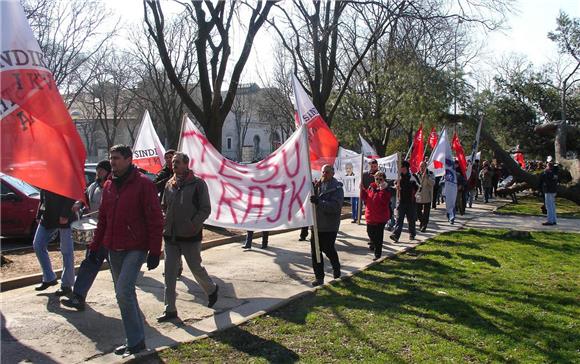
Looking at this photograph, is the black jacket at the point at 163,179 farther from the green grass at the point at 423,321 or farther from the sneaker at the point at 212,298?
the green grass at the point at 423,321

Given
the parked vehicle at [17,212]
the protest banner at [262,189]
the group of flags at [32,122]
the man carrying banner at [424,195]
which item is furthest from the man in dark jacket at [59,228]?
the man carrying banner at [424,195]

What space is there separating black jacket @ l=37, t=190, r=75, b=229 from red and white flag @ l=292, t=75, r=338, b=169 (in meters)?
4.77

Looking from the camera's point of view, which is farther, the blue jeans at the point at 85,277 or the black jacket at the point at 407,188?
the black jacket at the point at 407,188

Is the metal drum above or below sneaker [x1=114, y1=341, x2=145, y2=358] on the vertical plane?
above

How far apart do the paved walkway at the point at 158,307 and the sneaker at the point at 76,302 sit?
0.22 feet

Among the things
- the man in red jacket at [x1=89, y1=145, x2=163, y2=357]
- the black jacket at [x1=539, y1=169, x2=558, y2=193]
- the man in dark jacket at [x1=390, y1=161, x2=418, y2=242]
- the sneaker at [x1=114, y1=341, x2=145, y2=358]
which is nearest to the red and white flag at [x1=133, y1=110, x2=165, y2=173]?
the man in dark jacket at [x1=390, y1=161, x2=418, y2=242]

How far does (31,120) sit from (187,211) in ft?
6.23

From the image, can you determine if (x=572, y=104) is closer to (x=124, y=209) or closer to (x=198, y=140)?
(x=198, y=140)

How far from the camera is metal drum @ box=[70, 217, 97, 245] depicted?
6672mm

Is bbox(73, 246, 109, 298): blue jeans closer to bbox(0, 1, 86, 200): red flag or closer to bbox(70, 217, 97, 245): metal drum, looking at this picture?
bbox(70, 217, 97, 245): metal drum

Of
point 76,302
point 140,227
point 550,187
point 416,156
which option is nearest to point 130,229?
point 140,227

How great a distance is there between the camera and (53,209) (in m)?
7.00

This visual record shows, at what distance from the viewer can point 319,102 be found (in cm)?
2092

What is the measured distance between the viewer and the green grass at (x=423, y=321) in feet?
16.7
